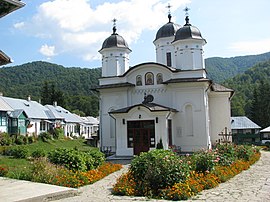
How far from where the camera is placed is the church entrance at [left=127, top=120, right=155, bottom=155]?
68.0ft

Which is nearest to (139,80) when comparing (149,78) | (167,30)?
(149,78)

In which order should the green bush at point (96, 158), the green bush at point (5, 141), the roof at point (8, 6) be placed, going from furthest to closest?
1. the green bush at point (5, 141)
2. the green bush at point (96, 158)
3. the roof at point (8, 6)

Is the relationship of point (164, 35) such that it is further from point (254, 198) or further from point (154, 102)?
point (254, 198)

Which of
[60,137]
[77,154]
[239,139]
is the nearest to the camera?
[77,154]

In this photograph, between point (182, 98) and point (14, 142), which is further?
point (14, 142)

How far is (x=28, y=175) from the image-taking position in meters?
11.0

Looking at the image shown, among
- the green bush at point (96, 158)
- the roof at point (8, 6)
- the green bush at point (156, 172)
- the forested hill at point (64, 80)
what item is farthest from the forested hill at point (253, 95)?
the roof at point (8, 6)

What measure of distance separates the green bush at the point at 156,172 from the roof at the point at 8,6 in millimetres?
5819

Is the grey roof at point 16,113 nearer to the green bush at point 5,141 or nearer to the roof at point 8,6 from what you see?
the green bush at point 5,141

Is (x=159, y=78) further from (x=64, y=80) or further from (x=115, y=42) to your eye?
(x=64, y=80)

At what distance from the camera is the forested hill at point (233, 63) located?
434 ft

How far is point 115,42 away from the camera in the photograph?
2562 centimetres

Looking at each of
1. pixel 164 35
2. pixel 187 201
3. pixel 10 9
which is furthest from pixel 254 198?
pixel 164 35

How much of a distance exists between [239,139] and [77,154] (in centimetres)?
2672
